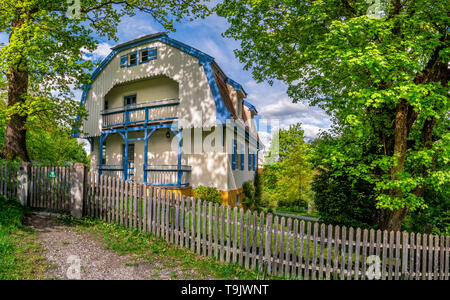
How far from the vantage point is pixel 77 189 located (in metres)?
8.56

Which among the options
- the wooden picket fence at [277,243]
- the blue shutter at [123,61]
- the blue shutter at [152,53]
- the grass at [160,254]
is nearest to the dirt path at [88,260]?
the grass at [160,254]

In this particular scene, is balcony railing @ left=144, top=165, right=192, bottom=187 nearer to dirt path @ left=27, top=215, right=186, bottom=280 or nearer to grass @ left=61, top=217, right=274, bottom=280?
grass @ left=61, top=217, right=274, bottom=280

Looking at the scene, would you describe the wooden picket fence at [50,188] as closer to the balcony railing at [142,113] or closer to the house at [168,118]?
the house at [168,118]

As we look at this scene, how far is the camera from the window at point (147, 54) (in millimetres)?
14373

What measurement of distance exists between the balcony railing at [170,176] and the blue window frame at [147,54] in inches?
263

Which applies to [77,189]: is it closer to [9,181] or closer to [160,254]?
[9,181]

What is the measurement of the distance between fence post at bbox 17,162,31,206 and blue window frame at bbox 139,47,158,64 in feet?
28.4

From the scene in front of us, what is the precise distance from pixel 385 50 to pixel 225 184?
28.7 feet

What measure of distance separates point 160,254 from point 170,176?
24.0ft

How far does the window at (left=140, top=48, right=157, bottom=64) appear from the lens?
47.2ft

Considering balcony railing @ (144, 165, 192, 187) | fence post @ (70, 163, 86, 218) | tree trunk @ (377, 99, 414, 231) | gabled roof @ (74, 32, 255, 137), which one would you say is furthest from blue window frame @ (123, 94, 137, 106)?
tree trunk @ (377, 99, 414, 231)

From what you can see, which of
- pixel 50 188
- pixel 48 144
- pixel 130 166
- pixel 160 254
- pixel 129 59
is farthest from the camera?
pixel 48 144

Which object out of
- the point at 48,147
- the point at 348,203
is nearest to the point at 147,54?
the point at 348,203
